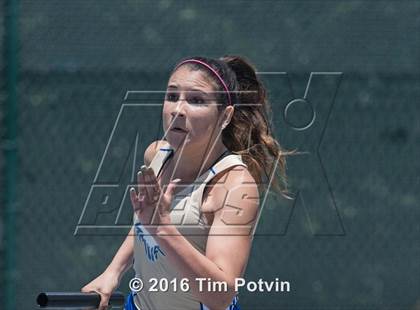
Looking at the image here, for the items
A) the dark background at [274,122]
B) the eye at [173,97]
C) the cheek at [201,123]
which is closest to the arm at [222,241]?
the cheek at [201,123]

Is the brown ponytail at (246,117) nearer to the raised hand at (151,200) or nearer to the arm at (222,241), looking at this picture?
the arm at (222,241)

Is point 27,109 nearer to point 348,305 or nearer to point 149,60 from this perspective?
point 149,60

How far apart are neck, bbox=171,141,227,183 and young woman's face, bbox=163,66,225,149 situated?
0.03 m

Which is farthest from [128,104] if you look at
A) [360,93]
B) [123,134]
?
[360,93]

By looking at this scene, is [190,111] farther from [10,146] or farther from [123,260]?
[10,146]

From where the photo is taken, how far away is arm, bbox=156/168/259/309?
7.23 ft

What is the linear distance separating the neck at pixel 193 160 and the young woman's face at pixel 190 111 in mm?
29

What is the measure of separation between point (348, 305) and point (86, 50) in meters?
1.50

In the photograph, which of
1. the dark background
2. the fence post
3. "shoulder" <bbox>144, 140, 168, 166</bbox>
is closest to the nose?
"shoulder" <bbox>144, 140, 168, 166</bbox>

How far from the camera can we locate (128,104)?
430 centimetres

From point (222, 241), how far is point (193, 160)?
27 centimetres

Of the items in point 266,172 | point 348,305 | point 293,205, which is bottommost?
point 348,305

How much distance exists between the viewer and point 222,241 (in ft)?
7.61

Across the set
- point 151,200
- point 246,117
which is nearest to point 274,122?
point 246,117
